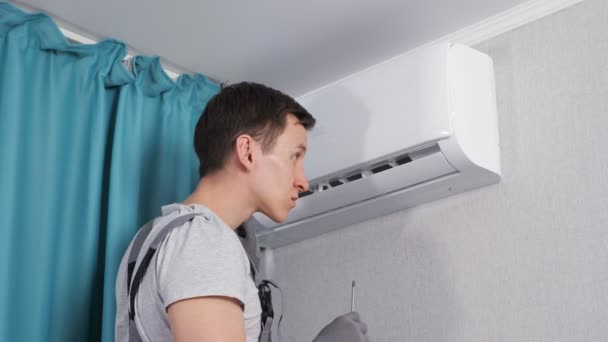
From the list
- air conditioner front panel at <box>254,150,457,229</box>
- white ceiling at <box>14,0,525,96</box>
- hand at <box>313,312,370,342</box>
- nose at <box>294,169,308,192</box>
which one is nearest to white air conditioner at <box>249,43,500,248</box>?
air conditioner front panel at <box>254,150,457,229</box>

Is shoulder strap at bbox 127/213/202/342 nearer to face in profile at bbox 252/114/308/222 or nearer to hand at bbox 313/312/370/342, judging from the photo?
face in profile at bbox 252/114/308/222

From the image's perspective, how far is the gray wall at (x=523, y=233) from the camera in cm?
168

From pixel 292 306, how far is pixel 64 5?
103cm

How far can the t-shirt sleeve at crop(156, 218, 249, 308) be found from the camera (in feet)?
4.00

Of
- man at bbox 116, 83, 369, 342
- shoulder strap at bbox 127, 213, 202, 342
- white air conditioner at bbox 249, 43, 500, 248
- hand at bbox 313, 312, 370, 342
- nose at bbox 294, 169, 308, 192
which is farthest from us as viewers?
white air conditioner at bbox 249, 43, 500, 248

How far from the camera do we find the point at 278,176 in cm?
154

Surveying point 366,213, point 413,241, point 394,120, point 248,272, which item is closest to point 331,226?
point 366,213

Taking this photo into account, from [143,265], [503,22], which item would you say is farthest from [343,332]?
[503,22]

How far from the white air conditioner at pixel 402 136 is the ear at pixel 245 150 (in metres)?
0.35

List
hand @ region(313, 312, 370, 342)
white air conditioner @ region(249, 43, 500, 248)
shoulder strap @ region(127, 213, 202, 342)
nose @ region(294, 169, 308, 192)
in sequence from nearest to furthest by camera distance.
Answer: shoulder strap @ region(127, 213, 202, 342), hand @ region(313, 312, 370, 342), nose @ region(294, 169, 308, 192), white air conditioner @ region(249, 43, 500, 248)

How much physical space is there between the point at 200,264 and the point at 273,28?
0.91 metres

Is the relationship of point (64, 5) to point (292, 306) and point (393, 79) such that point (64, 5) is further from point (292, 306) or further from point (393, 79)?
point (292, 306)

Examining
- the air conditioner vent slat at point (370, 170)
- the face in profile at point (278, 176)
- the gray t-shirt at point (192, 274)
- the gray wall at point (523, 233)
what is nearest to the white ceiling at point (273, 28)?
the gray wall at point (523, 233)

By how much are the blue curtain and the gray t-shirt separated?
1.29ft
